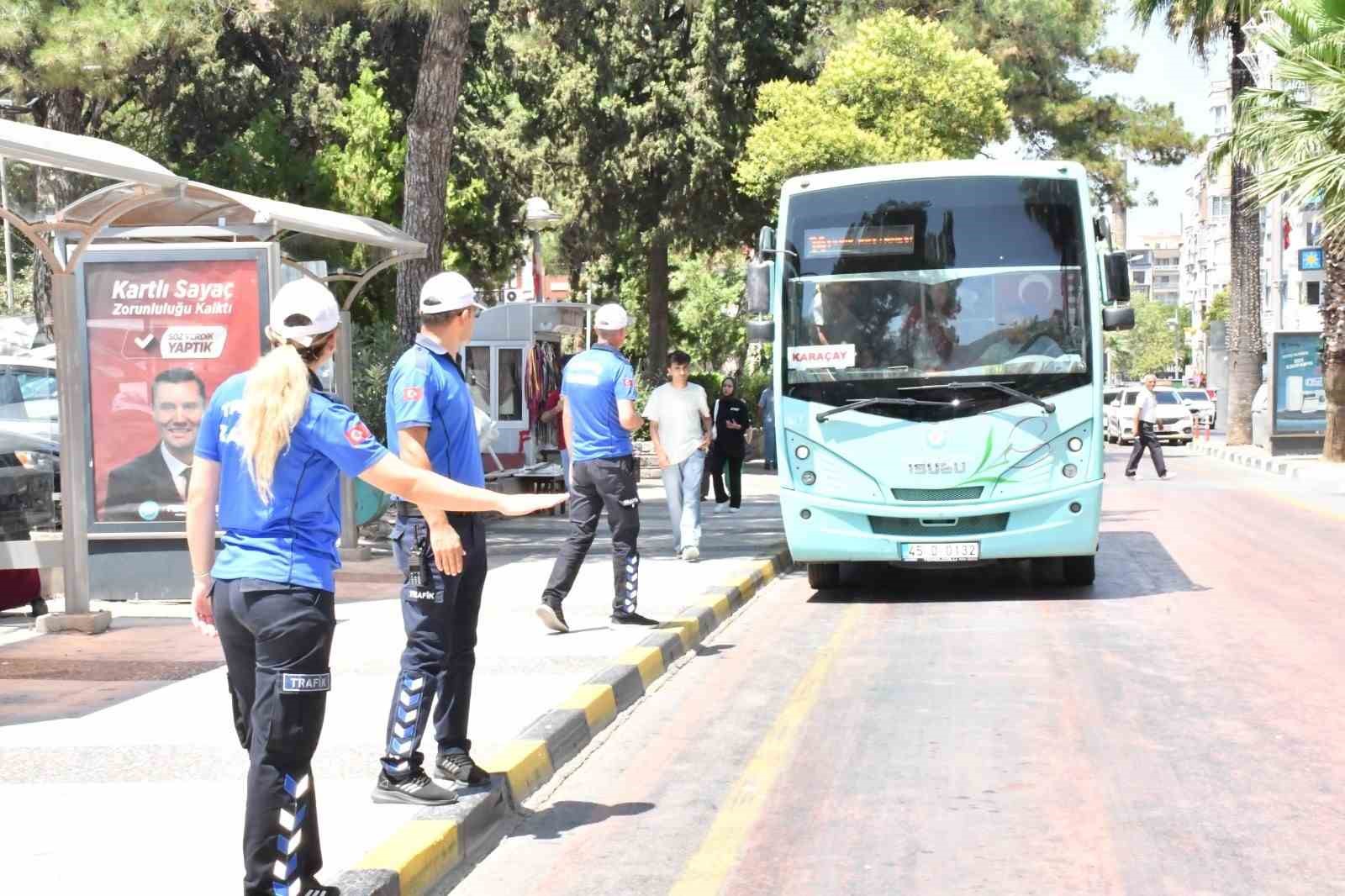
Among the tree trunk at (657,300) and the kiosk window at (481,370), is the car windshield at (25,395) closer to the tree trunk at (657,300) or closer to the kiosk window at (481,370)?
the kiosk window at (481,370)

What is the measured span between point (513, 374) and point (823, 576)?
1507 cm

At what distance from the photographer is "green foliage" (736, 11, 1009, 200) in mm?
31828

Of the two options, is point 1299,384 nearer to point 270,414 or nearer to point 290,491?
point 290,491

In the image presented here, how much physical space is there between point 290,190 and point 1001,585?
2292cm

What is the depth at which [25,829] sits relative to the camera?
19.4 ft

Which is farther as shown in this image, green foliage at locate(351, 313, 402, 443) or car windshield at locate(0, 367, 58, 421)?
green foliage at locate(351, 313, 402, 443)

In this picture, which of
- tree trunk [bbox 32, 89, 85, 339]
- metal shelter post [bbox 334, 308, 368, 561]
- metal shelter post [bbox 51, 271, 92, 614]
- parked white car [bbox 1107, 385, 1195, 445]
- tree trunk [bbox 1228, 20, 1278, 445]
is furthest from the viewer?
parked white car [bbox 1107, 385, 1195, 445]

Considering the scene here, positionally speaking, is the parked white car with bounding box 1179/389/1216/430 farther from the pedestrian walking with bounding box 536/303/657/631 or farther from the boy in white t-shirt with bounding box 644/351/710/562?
the pedestrian walking with bounding box 536/303/657/631

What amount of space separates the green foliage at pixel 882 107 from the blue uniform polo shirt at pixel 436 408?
26.1 m

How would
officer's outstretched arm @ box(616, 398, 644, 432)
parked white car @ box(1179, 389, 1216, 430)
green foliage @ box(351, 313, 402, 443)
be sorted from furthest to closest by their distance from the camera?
parked white car @ box(1179, 389, 1216, 430) → green foliage @ box(351, 313, 402, 443) → officer's outstretched arm @ box(616, 398, 644, 432)

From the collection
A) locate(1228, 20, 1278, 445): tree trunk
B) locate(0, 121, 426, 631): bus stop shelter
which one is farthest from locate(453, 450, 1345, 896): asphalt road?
locate(1228, 20, 1278, 445): tree trunk

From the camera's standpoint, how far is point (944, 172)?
43.5ft

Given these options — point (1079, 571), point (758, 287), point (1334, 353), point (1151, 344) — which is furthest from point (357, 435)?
point (1151, 344)

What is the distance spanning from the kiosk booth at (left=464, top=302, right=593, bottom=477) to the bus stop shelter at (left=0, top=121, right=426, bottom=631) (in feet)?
43.0
